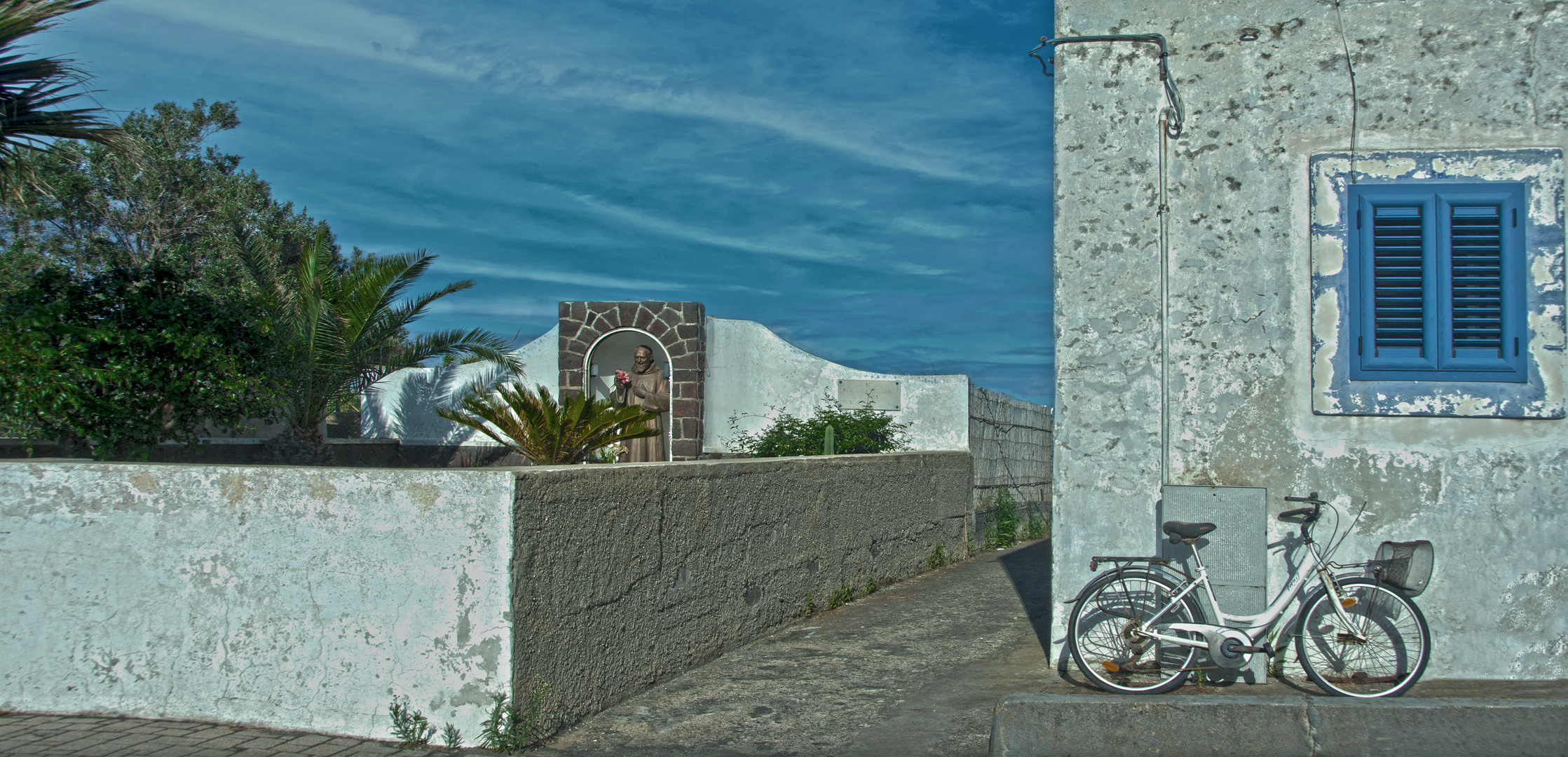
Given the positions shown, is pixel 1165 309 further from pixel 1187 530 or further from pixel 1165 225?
pixel 1187 530

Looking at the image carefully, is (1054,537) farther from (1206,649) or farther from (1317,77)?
(1317,77)

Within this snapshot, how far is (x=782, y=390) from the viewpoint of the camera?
13555 mm

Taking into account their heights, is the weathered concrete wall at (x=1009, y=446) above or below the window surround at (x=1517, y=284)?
below

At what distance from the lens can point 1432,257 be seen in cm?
533

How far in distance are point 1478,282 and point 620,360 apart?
11293 mm

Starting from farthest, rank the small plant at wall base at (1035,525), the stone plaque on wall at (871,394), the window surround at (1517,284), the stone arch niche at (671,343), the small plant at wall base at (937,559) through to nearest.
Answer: the small plant at wall base at (1035,525), the stone arch niche at (671,343), the stone plaque on wall at (871,394), the small plant at wall base at (937,559), the window surround at (1517,284)

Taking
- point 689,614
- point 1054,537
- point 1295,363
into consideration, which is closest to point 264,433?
point 689,614

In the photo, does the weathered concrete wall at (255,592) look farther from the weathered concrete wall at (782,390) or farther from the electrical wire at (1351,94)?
the weathered concrete wall at (782,390)

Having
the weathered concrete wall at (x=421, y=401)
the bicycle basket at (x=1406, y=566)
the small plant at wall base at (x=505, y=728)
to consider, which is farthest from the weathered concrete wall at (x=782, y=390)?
the small plant at wall base at (x=505, y=728)

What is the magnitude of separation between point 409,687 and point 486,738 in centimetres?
42

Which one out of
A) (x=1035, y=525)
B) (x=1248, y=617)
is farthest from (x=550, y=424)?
(x=1035, y=525)

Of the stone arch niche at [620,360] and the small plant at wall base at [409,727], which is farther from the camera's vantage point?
the stone arch niche at [620,360]

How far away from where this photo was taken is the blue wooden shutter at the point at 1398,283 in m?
5.35

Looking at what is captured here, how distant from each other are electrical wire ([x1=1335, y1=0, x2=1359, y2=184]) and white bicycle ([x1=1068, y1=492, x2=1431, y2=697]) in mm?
1754
